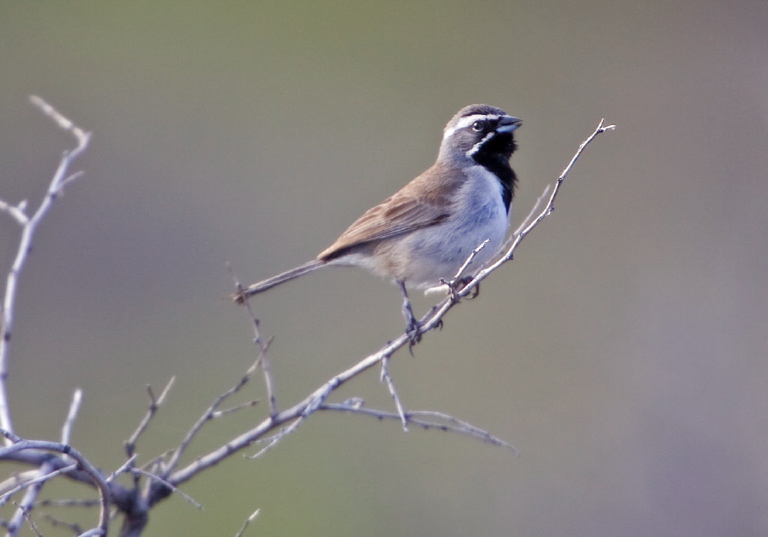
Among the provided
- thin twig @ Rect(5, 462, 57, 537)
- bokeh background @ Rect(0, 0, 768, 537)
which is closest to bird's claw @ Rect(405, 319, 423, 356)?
thin twig @ Rect(5, 462, 57, 537)

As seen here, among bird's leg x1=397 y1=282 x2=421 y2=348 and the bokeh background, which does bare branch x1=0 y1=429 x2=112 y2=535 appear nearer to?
bird's leg x1=397 y1=282 x2=421 y2=348

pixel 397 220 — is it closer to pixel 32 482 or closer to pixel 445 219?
pixel 445 219

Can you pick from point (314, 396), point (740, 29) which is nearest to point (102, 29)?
point (740, 29)

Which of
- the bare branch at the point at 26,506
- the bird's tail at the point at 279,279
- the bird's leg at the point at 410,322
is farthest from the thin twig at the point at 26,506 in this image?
the bird's leg at the point at 410,322

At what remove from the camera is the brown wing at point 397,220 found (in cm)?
651

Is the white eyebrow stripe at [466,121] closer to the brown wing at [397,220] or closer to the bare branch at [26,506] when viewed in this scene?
the brown wing at [397,220]

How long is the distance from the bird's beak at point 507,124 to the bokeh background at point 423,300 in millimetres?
2907

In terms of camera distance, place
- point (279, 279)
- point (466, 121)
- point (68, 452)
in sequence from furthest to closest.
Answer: point (466, 121), point (279, 279), point (68, 452)

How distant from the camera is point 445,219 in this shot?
6449 mm

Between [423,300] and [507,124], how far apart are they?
10.5ft

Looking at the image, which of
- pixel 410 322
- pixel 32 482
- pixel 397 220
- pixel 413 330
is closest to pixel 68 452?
pixel 32 482

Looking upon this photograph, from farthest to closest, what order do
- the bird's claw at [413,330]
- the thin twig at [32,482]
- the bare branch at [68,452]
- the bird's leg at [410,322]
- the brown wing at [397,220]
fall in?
the brown wing at [397,220], the bird's leg at [410,322], the bird's claw at [413,330], the thin twig at [32,482], the bare branch at [68,452]

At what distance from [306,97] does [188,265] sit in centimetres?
320

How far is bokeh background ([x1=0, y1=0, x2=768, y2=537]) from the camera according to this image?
9.39m
